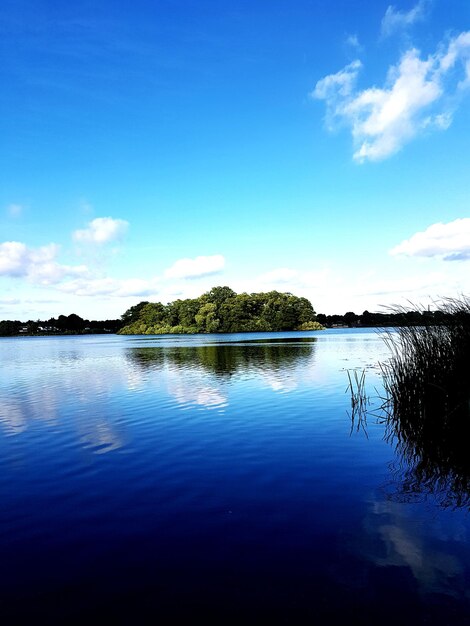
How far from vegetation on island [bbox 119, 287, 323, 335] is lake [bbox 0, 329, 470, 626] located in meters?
124

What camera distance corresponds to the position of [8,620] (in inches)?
203

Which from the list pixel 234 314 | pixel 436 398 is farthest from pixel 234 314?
pixel 436 398

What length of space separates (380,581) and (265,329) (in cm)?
13749

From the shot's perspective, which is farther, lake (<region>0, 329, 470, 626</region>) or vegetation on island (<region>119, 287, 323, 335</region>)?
vegetation on island (<region>119, 287, 323, 335</region>)

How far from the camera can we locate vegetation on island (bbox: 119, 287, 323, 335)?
140 meters

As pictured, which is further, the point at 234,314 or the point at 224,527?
the point at 234,314

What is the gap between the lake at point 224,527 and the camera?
5410 millimetres

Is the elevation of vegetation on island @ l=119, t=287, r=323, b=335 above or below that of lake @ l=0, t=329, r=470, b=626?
above

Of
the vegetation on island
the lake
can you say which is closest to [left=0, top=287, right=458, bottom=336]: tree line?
the vegetation on island

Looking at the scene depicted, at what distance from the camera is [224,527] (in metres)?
7.52

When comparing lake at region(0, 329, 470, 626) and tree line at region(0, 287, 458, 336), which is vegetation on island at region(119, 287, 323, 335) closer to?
tree line at region(0, 287, 458, 336)

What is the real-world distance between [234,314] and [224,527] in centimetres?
13239

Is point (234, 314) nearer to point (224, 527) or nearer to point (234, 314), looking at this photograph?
point (234, 314)

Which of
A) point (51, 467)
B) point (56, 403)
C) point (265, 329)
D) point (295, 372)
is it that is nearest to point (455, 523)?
point (51, 467)
